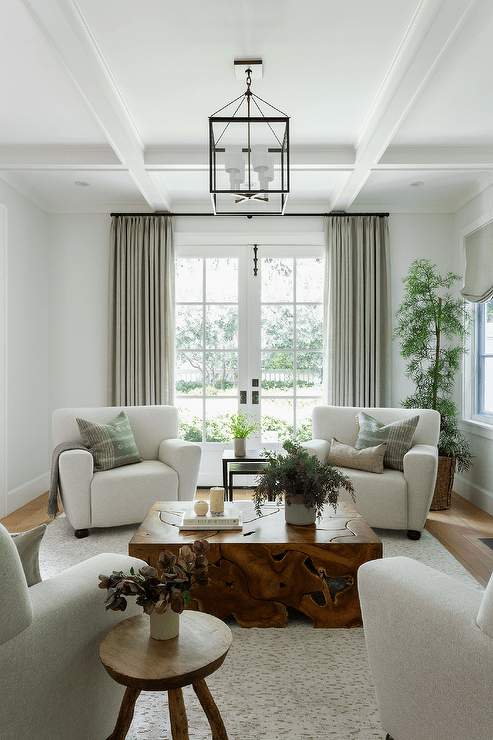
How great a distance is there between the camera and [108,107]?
2.98 metres

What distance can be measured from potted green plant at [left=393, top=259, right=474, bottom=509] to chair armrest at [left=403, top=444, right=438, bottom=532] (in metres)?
0.90

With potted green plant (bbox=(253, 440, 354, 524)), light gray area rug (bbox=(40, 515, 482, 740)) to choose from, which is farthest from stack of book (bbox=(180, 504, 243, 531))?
light gray area rug (bbox=(40, 515, 482, 740))

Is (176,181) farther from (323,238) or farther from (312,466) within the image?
(312,466)

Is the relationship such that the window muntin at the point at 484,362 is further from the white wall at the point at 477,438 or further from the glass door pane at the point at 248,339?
the glass door pane at the point at 248,339

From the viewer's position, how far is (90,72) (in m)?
2.63

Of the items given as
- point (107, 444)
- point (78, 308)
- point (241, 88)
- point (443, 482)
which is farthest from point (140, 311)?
point (443, 482)

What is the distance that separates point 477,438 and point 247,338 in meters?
2.29

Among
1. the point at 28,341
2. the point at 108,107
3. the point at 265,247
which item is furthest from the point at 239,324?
the point at 108,107

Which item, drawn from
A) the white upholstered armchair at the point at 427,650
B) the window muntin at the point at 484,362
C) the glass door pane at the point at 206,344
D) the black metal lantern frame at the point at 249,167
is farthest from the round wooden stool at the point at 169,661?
the glass door pane at the point at 206,344

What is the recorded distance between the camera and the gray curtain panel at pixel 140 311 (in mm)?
4973

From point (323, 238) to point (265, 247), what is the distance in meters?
0.58

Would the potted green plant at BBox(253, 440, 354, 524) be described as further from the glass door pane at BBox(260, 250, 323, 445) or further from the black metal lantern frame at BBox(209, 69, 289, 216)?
the glass door pane at BBox(260, 250, 323, 445)

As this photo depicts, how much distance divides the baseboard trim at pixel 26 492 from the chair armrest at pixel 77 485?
993mm

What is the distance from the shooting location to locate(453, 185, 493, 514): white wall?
427 cm
